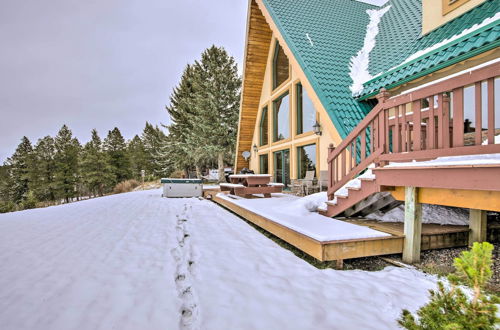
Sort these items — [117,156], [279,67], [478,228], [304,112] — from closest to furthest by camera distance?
[478,228]
[304,112]
[279,67]
[117,156]

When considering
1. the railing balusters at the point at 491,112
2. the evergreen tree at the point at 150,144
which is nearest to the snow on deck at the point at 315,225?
the railing balusters at the point at 491,112

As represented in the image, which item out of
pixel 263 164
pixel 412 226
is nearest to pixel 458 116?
pixel 412 226

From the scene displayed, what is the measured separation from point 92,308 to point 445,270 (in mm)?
3686

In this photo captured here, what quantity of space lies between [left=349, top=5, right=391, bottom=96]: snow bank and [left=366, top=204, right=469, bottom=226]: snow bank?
3.43 metres

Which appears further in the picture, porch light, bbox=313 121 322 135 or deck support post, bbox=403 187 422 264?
porch light, bbox=313 121 322 135

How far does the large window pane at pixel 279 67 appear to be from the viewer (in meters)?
10.1

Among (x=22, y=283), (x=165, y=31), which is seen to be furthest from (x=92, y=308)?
(x=165, y=31)

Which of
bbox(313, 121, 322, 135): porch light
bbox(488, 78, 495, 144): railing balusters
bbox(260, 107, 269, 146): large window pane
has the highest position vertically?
bbox(260, 107, 269, 146): large window pane

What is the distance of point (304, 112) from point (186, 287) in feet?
25.1

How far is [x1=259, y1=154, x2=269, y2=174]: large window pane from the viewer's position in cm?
1195

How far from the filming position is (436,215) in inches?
164

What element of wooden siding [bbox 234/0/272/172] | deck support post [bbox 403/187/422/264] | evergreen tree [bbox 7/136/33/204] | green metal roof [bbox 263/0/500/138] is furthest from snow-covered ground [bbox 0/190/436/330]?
evergreen tree [bbox 7/136/33/204]

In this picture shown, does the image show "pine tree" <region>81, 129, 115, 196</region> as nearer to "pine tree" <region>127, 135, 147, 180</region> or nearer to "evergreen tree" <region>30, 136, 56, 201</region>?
"evergreen tree" <region>30, 136, 56, 201</region>

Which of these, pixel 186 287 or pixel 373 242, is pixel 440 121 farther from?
pixel 186 287
